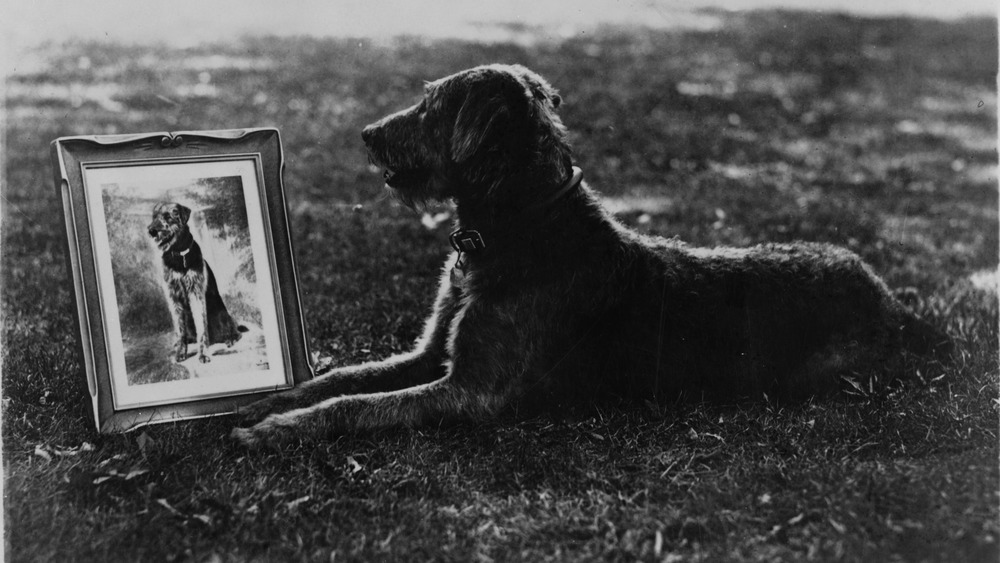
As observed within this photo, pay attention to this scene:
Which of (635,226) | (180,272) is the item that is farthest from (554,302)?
(635,226)

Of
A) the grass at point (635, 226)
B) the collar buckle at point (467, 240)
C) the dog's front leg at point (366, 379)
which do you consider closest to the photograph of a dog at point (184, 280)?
the dog's front leg at point (366, 379)

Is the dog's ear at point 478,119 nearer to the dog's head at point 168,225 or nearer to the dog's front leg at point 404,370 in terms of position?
the dog's front leg at point 404,370

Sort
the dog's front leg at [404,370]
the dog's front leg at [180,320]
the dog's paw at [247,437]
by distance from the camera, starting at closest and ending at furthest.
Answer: the dog's paw at [247,437] < the dog's front leg at [180,320] < the dog's front leg at [404,370]

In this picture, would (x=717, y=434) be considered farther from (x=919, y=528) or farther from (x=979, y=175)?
(x=979, y=175)

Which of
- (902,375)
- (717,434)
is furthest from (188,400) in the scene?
(902,375)

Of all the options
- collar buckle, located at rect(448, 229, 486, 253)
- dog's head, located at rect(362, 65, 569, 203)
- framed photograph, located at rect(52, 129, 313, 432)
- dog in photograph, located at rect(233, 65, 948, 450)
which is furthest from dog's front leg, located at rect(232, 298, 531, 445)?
dog's head, located at rect(362, 65, 569, 203)

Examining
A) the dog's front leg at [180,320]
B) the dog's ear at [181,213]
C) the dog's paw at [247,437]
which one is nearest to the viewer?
the dog's paw at [247,437]

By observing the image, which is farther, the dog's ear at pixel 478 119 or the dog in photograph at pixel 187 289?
the dog in photograph at pixel 187 289
